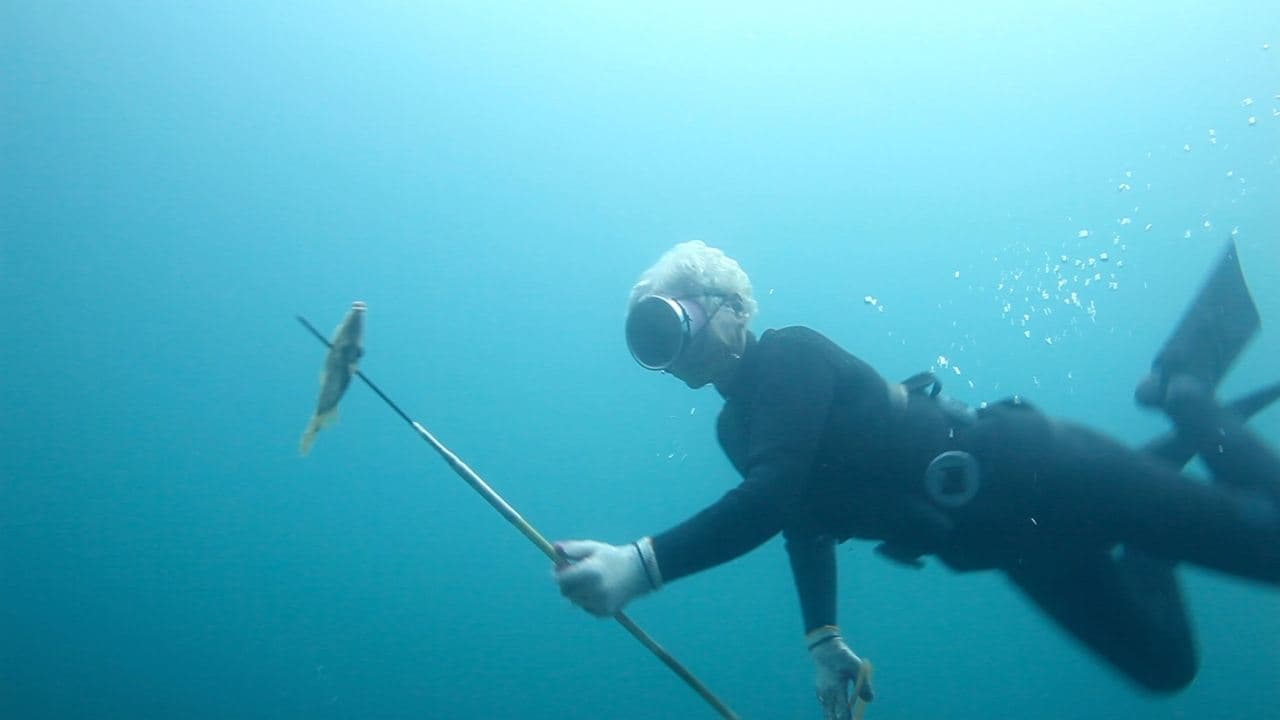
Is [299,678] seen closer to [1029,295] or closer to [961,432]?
[961,432]

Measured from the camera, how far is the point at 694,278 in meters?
1.79

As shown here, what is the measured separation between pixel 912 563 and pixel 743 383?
2.05ft

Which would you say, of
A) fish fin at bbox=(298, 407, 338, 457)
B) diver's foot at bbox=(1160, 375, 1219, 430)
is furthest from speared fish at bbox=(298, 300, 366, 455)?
diver's foot at bbox=(1160, 375, 1219, 430)

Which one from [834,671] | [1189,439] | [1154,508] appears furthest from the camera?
[834,671]

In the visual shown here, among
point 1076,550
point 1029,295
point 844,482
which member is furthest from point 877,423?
point 1029,295

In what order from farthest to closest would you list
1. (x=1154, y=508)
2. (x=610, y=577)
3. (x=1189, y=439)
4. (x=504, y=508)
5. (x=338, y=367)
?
(x=1189, y=439), (x=338, y=367), (x=1154, y=508), (x=504, y=508), (x=610, y=577)

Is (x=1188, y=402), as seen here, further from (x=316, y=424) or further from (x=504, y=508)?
(x=316, y=424)

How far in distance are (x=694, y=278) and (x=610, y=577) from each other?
30.6 inches

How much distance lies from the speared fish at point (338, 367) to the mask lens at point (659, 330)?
646 millimetres

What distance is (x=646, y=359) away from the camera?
170cm

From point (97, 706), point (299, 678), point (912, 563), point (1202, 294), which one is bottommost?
point (97, 706)

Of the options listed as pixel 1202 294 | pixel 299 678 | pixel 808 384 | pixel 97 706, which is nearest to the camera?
pixel 808 384

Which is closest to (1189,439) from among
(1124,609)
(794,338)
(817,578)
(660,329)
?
(1124,609)

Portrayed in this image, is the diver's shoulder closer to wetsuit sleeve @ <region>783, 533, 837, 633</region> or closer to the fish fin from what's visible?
wetsuit sleeve @ <region>783, 533, 837, 633</region>
